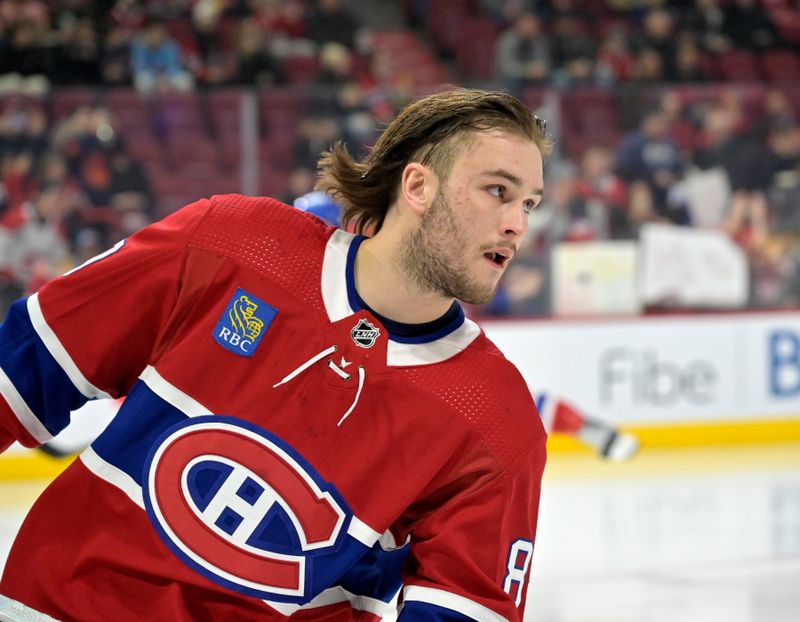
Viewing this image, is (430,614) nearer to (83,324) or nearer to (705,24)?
(83,324)

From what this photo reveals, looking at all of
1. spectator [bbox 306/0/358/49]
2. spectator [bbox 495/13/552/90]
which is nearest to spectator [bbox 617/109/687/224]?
spectator [bbox 495/13/552/90]

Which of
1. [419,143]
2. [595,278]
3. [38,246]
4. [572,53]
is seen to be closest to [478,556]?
[419,143]

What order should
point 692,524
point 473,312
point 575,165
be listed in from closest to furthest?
point 692,524
point 473,312
point 575,165

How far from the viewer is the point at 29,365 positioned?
1.52 m

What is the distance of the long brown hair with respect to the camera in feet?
5.05

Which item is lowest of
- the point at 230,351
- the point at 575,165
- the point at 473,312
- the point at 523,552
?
the point at 523,552

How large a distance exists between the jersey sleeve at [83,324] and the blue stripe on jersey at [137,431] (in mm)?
70

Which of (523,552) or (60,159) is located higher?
(60,159)

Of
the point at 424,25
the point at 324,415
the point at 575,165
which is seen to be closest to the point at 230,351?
the point at 324,415

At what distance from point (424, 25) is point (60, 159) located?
15.0 feet

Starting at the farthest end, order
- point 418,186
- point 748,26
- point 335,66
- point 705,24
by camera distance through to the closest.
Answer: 1. point 748,26
2. point 705,24
3. point 335,66
4. point 418,186

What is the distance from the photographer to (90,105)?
636cm

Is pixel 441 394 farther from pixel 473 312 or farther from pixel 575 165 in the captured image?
pixel 575 165

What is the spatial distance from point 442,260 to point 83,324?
16.9 inches
